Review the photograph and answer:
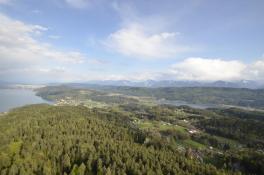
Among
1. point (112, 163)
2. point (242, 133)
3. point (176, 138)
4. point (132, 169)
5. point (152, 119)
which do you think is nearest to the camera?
point (132, 169)

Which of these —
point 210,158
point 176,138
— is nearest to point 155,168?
point 210,158

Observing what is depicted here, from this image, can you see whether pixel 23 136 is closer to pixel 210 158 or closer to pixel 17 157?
pixel 17 157

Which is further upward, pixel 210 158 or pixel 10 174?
pixel 10 174

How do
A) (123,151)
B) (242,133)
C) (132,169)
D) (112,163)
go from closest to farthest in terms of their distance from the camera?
(132,169) → (112,163) → (123,151) → (242,133)

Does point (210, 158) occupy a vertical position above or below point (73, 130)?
below

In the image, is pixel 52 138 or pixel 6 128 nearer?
pixel 52 138

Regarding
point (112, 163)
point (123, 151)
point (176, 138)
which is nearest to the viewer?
point (112, 163)

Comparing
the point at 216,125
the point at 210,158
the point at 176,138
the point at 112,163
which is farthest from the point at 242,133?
the point at 112,163

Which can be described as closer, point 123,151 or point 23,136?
point 123,151

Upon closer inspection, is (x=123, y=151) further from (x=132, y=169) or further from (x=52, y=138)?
(x=52, y=138)
